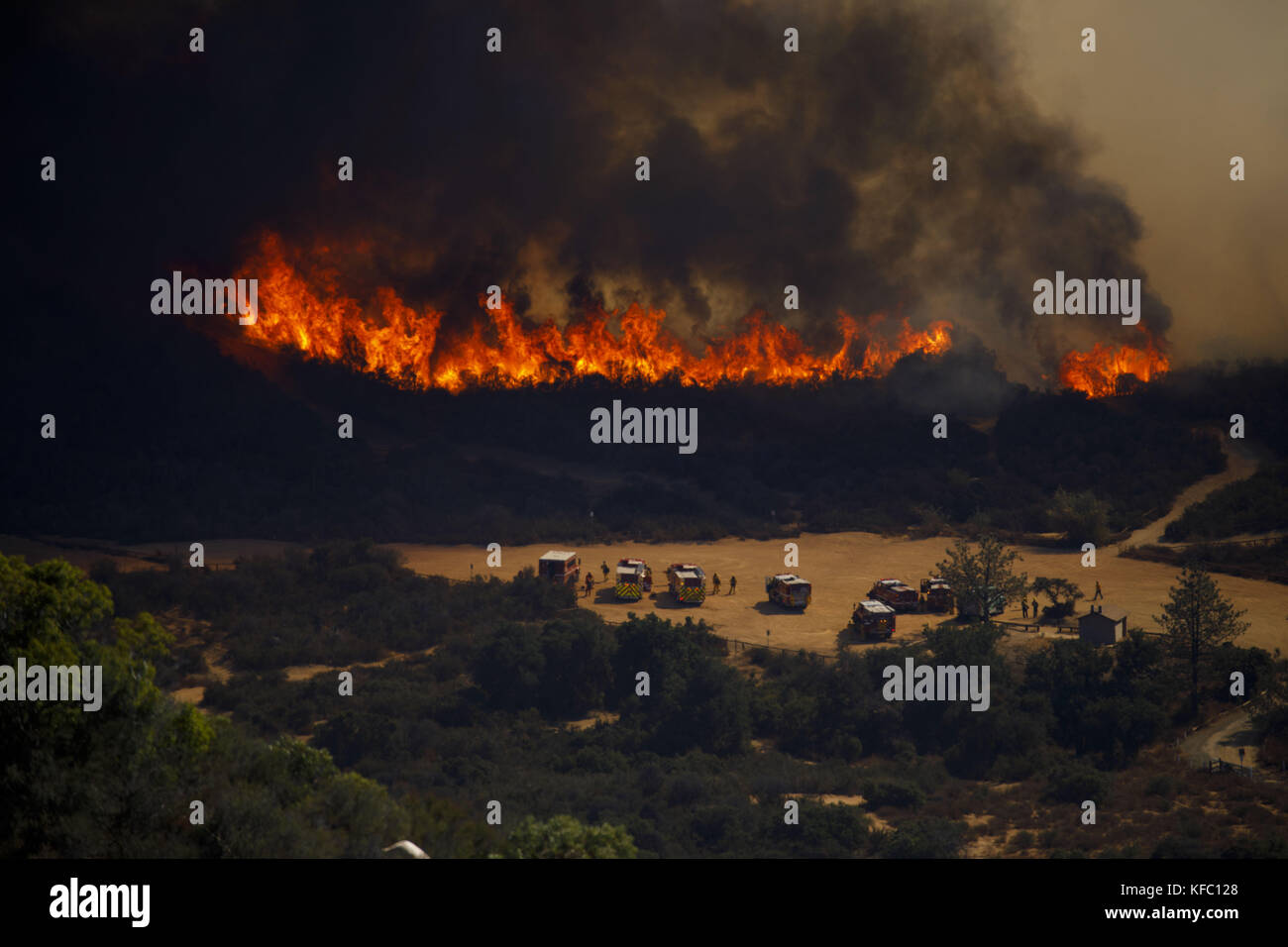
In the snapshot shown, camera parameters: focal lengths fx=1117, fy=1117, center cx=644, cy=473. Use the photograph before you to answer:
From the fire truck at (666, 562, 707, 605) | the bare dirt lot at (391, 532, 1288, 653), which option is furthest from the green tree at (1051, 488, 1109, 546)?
the fire truck at (666, 562, 707, 605)

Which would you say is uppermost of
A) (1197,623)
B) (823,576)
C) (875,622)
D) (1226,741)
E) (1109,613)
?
(823,576)

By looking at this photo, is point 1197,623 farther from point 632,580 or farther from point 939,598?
point 632,580

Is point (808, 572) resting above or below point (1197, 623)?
above

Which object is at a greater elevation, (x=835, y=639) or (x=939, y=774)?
(x=835, y=639)

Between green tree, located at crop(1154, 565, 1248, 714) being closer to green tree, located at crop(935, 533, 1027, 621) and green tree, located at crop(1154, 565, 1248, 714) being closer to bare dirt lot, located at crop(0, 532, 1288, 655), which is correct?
bare dirt lot, located at crop(0, 532, 1288, 655)

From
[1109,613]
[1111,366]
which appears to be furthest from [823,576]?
[1111,366]
